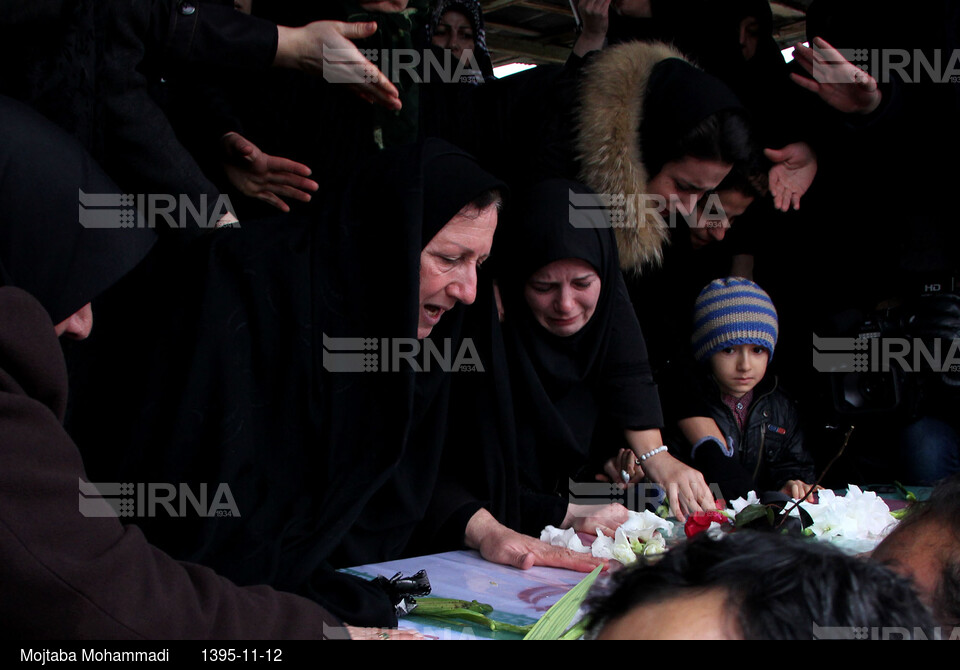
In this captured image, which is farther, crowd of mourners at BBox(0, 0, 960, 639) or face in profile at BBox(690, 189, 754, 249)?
face in profile at BBox(690, 189, 754, 249)

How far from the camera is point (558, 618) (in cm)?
132

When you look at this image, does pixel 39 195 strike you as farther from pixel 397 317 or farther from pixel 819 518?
pixel 819 518

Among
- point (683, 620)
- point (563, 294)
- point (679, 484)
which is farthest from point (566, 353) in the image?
point (683, 620)

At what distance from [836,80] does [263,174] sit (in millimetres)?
2128

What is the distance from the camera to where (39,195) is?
1.43 m

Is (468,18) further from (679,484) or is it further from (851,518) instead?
(851,518)

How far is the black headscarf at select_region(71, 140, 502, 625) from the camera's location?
174 centimetres

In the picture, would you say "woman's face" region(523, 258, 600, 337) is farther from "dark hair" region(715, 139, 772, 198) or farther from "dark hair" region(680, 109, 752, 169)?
"dark hair" region(715, 139, 772, 198)

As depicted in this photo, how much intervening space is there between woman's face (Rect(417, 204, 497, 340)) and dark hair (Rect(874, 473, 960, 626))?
1.25m

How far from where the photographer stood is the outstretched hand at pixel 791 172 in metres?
3.47

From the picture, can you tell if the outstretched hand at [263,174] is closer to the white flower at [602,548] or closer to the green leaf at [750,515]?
the white flower at [602,548]

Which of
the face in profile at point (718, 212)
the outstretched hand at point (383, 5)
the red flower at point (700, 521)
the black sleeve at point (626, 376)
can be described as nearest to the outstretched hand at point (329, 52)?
the outstretched hand at point (383, 5)

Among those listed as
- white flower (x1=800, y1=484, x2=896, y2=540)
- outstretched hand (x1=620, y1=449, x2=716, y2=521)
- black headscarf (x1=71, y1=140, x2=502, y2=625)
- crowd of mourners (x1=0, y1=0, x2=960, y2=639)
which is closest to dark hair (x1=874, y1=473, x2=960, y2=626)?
crowd of mourners (x1=0, y1=0, x2=960, y2=639)
